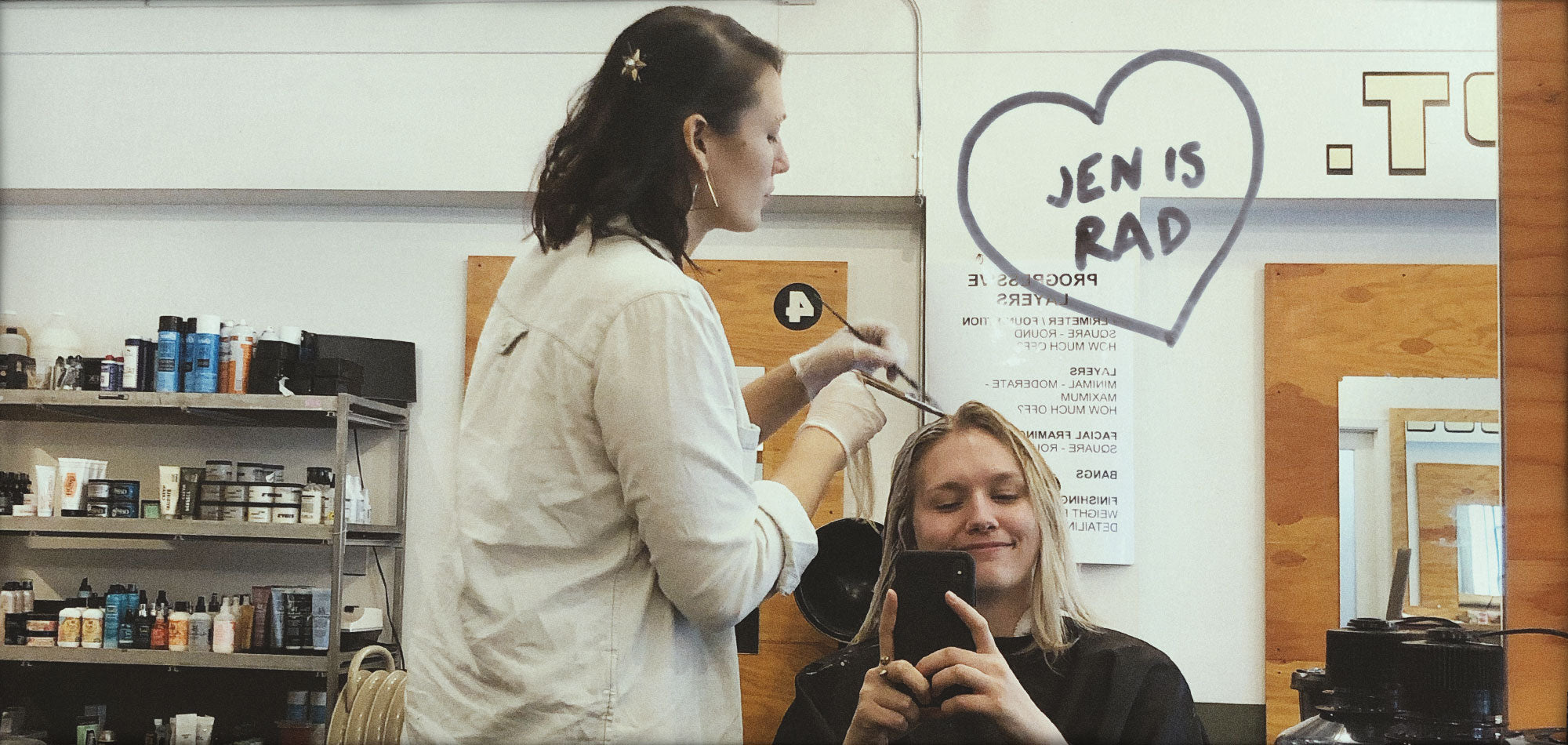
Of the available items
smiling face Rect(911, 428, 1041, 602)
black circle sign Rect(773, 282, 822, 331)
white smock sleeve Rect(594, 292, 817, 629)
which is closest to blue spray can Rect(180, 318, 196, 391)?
black circle sign Rect(773, 282, 822, 331)

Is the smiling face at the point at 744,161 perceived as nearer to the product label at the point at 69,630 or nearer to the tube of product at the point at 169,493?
the tube of product at the point at 169,493

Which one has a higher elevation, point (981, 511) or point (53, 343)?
point (53, 343)

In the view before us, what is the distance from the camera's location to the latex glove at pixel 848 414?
1.52 meters

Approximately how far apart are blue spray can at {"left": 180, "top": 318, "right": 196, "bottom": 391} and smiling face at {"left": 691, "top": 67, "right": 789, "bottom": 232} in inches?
94.4

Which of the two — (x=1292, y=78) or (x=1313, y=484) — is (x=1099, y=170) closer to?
(x=1292, y=78)

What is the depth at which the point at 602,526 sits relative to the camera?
1.16 m

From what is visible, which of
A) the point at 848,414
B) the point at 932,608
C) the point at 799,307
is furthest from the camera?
the point at 799,307

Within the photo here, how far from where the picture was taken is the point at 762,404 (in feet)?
5.64

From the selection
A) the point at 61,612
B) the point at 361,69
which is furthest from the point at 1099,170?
the point at 61,612

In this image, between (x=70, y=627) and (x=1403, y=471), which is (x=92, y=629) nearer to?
(x=70, y=627)

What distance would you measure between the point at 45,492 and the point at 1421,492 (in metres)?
3.76

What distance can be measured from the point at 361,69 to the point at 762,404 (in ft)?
7.25

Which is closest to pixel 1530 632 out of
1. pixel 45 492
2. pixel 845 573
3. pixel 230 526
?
pixel 845 573

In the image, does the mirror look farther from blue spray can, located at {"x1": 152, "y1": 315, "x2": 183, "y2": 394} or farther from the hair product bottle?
the hair product bottle
